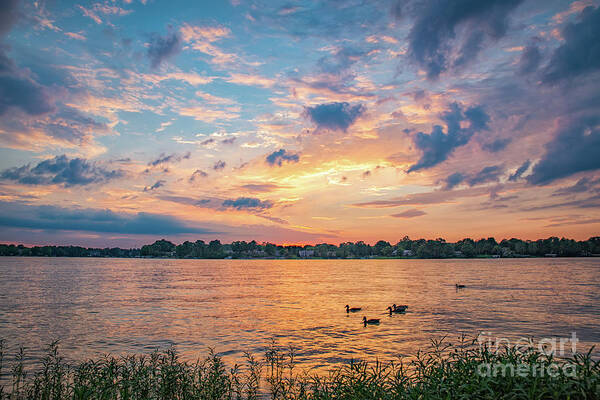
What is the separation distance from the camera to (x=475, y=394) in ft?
28.8

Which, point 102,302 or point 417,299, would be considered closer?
point 102,302

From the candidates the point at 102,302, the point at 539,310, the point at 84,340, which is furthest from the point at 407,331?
the point at 102,302

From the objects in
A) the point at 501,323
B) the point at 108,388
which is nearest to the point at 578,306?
the point at 501,323

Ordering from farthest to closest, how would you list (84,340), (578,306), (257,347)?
(578,306) < (84,340) < (257,347)

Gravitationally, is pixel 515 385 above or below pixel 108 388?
above

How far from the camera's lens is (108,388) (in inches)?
A: 469

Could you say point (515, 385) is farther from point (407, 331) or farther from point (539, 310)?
point (539, 310)

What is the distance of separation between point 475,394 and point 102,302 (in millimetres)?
52140

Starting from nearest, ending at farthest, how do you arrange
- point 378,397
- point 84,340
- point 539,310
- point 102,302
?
point 378,397 < point 84,340 < point 539,310 < point 102,302

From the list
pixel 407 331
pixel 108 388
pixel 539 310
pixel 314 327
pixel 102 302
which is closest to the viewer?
pixel 108 388

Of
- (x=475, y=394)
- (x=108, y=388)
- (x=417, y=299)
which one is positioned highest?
(x=475, y=394)

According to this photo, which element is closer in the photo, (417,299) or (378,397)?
(378,397)

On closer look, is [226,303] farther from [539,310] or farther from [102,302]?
[539,310]

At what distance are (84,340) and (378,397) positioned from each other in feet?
86.1
